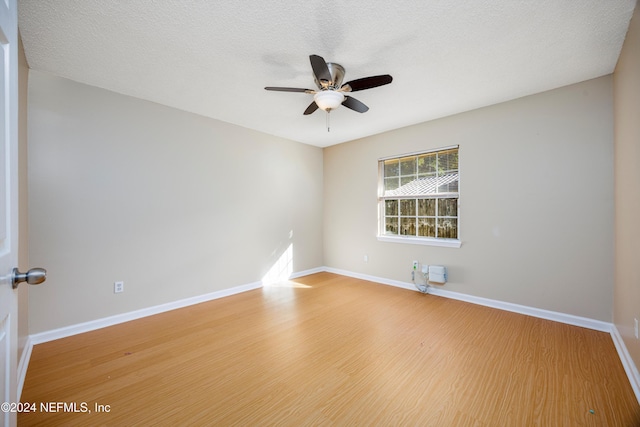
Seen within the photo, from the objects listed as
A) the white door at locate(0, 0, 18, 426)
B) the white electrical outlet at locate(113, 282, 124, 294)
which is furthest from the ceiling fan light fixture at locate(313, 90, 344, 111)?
the white electrical outlet at locate(113, 282, 124, 294)

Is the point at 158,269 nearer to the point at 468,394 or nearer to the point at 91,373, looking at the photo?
the point at 91,373

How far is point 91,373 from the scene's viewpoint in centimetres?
203

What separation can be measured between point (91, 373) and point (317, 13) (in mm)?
3150

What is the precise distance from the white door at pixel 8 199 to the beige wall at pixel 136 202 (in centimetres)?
Result: 215

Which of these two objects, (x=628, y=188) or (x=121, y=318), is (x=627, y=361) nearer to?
(x=628, y=188)

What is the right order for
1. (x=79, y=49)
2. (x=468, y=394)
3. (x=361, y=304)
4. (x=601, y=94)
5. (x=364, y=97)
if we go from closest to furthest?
(x=468, y=394) → (x=79, y=49) → (x=601, y=94) → (x=364, y=97) → (x=361, y=304)

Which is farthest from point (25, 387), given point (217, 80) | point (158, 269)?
point (217, 80)

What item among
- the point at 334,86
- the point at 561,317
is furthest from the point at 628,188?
the point at 334,86

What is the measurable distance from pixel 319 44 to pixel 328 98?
420 mm

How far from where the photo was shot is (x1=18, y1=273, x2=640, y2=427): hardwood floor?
1614mm

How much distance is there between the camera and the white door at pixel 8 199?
79cm

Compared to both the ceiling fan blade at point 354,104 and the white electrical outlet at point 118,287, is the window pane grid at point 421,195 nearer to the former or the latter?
the ceiling fan blade at point 354,104

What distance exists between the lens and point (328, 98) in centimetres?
237

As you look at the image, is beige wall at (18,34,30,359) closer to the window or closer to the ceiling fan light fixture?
the ceiling fan light fixture
